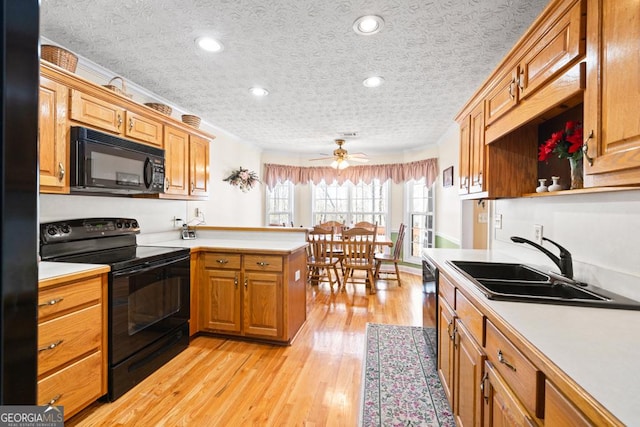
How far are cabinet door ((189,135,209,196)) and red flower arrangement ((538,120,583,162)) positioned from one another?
2.97 m

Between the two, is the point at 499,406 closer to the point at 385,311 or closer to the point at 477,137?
the point at 477,137

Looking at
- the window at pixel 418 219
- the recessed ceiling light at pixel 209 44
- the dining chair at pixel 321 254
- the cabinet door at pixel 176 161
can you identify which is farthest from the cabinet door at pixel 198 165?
the window at pixel 418 219

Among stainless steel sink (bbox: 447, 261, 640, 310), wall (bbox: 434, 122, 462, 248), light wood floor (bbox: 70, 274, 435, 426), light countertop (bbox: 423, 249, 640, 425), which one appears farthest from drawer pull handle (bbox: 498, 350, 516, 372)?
wall (bbox: 434, 122, 462, 248)

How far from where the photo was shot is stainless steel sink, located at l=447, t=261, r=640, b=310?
44.4 inches

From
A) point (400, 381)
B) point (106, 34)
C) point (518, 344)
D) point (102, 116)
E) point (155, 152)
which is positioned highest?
point (106, 34)

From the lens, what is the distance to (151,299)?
212 cm

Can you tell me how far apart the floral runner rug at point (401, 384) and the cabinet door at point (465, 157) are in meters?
1.23

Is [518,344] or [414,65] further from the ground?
[414,65]

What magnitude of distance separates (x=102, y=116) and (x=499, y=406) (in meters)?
2.78

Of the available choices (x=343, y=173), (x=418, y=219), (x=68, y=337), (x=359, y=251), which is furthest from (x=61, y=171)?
(x=418, y=219)

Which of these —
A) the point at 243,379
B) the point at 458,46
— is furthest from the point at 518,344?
the point at 458,46

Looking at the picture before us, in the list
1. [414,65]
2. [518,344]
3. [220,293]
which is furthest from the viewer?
[220,293]

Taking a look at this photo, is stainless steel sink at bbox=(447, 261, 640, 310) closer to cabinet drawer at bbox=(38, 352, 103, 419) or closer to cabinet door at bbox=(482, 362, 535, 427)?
cabinet door at bbox=(482, 362, 535, 427)

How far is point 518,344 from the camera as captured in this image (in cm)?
87
